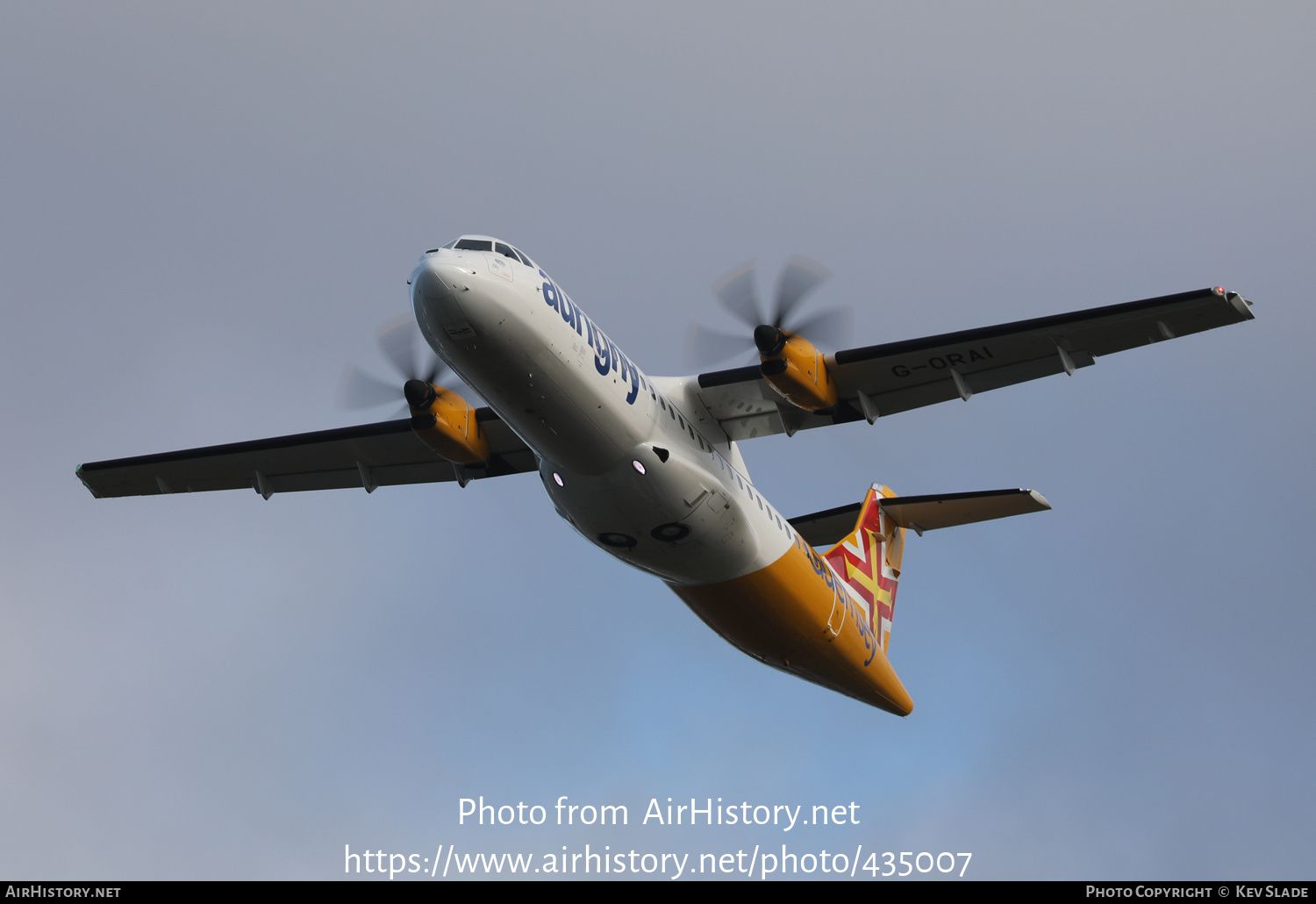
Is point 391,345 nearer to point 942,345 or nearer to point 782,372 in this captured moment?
point 782,372

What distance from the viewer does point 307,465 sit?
19031 mm

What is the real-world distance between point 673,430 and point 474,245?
12.8ft

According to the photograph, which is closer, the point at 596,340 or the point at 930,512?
the point at 596,340

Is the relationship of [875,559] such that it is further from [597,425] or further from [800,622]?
[597,425]

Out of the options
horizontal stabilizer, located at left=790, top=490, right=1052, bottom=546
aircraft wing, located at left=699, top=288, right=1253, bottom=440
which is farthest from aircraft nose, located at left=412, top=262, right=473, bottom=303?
horizontal stabilizer, located at left=790, top=490, right=1052, bottom=546

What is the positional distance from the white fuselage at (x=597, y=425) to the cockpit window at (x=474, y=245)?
0.15m

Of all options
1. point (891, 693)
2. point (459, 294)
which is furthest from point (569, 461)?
point (891, 693)

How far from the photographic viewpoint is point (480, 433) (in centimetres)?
1750

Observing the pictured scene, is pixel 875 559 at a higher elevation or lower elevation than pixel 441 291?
higher

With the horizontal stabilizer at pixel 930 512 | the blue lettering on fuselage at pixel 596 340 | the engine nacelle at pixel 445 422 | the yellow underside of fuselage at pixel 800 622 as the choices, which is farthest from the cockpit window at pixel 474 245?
the horizontal stabilizer at pixel 930 512

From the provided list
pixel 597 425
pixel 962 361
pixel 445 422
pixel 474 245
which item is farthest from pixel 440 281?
pixel 962 361

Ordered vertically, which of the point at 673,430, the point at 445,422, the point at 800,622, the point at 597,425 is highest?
the point at 445,422

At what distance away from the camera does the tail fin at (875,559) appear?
21.4 meters

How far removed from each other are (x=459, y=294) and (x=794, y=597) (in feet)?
24.5
